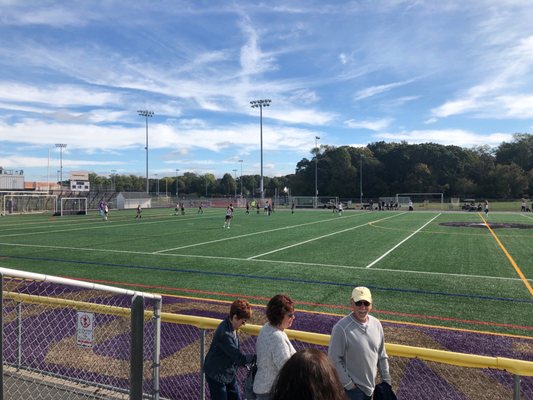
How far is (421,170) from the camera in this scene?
102062mm

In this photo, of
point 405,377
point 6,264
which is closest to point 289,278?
point 405,377

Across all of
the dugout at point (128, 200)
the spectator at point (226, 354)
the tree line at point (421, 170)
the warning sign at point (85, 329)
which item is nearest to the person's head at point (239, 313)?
the spectator at point (226, 354)

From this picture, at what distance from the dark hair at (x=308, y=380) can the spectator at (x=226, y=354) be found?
1959mm

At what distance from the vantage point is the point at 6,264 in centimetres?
1489

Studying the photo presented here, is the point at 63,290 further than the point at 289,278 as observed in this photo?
No

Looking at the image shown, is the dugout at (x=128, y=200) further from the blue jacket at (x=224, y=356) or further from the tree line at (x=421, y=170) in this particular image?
the blue jacket at (x=224, y=356)

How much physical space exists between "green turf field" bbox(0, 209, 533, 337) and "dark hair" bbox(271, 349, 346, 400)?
276 inches

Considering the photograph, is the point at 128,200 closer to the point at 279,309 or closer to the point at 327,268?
the point at 327,268

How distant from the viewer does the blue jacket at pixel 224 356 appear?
383 cm

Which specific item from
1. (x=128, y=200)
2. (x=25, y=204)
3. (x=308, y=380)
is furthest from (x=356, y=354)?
(x=128, y=200)

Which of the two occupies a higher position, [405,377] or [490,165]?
[490,165]

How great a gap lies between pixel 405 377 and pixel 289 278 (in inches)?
265

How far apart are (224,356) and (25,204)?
5804cm

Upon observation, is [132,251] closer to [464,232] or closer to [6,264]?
[6,264]
